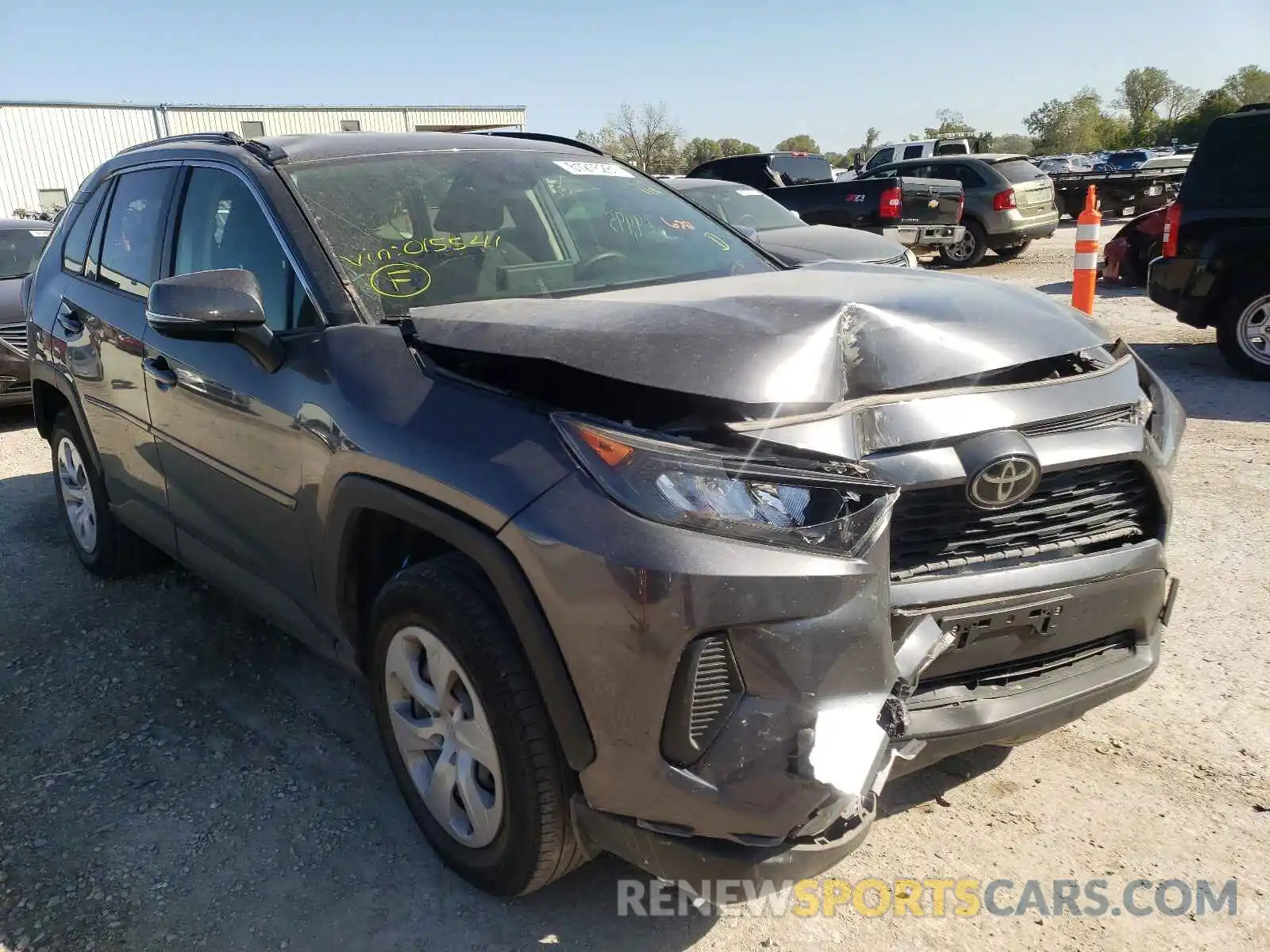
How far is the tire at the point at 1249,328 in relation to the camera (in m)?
7.14

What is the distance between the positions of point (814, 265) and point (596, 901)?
2.23 metres

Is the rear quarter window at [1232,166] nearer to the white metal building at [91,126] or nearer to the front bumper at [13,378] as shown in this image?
the front bumper at [13,378]

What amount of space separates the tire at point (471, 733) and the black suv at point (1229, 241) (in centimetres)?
699

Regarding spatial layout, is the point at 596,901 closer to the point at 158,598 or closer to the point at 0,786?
the point at 0,786

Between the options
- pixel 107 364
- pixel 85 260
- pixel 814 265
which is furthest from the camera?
pixel 85 260

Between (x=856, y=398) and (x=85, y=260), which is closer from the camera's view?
(x=856, y=398)

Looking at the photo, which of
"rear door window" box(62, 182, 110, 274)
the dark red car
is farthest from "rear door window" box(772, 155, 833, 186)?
"rear door window" box(62, 182, 110, 274)

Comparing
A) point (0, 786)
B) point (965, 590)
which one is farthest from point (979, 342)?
point (0, 786)

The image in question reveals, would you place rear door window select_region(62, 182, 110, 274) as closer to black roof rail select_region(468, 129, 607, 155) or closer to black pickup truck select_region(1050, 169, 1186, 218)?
black roof rail select_region(468, 129, 607, 155)

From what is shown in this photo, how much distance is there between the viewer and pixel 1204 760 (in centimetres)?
283

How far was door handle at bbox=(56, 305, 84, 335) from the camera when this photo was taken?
405 centimetres

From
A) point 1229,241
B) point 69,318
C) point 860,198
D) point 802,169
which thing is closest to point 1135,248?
point 1229,241

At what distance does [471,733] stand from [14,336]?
7.68m

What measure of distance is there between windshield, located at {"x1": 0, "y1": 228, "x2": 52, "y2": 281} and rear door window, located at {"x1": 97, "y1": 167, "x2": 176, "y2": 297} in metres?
6.10
